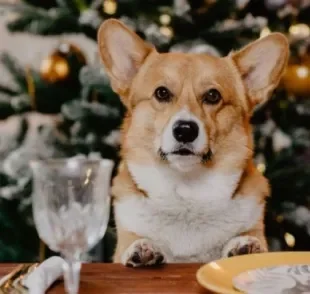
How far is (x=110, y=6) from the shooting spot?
198 cm

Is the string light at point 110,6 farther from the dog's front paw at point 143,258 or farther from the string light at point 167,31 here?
the dog's front paw at point 143,258

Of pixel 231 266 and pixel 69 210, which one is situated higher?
pixel 69 210

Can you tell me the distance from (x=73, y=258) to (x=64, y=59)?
119 cm

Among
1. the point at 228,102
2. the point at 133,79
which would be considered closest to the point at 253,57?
the point at 228,102

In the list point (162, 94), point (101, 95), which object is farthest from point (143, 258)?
point (101, 95)

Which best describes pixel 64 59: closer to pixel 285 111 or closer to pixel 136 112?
pixel 136 112

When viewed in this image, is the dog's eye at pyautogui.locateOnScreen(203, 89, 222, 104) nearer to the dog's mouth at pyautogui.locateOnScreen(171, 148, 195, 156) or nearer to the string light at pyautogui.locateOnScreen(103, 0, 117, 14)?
the dog's mouth at pyautogui.locateOnScreen(171, 148, 195, 156)

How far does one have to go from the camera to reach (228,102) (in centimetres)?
166

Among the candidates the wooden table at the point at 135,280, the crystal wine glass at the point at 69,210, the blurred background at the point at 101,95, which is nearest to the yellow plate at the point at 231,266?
the wooden table at the point at 135,280

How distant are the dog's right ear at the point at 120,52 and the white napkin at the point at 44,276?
2.56 ft

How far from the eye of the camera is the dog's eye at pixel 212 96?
1615mm

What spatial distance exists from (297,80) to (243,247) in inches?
31.3

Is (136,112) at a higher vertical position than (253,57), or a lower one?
lower

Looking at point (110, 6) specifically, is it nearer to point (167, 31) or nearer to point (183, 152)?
point (167, 31)
